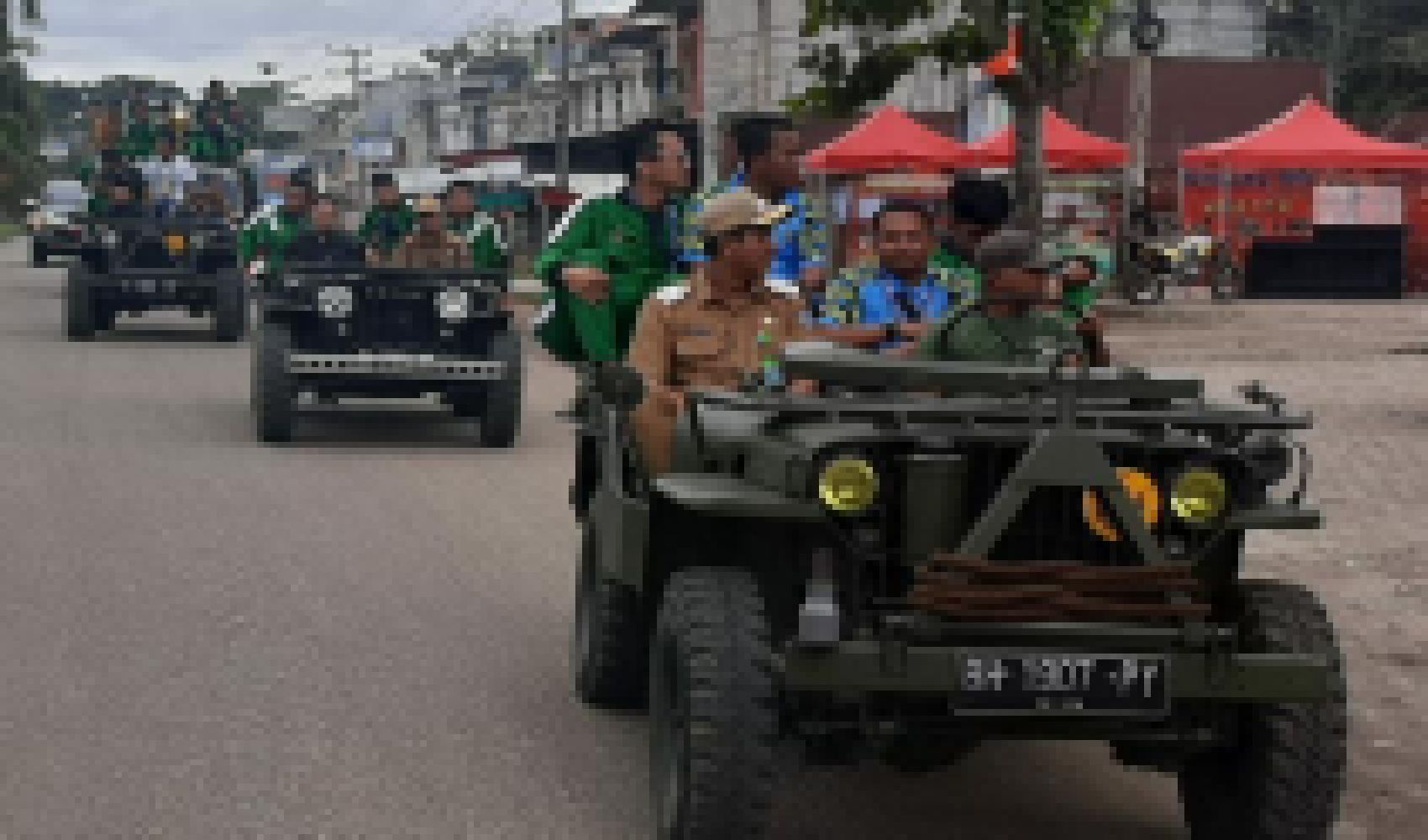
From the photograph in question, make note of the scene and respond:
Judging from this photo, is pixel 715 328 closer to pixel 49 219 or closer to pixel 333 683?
pixel 333 683

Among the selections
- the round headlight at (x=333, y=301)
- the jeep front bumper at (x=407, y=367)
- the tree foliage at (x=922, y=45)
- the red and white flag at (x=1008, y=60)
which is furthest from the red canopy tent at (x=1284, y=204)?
the jeep front bumper at (x=407, y=367)

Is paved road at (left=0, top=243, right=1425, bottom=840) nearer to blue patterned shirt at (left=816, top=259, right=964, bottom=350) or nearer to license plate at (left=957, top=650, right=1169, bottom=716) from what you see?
license plate at (left=957, top=650, right=1169, bottom=716)

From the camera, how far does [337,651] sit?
9273 mm

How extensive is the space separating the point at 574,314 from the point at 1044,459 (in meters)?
3.99

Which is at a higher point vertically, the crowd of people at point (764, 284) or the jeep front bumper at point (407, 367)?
the crowd of people at point (764, 284)

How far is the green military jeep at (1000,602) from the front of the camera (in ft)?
19.4

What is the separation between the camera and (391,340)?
17.5 meters

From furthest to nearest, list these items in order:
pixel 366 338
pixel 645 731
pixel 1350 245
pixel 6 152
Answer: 1. pixel 6 152
2. pixel 1350 245
3. pixel 366 338
4. pixel 645 731

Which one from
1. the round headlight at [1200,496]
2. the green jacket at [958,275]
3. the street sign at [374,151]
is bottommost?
the round headlight at [1200,496]

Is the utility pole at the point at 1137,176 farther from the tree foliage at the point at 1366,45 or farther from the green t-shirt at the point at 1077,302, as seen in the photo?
the tree foliage at the point at 1366,45

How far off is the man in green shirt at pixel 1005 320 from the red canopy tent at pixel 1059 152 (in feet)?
83.1

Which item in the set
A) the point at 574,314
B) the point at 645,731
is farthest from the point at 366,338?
the point at 645,731

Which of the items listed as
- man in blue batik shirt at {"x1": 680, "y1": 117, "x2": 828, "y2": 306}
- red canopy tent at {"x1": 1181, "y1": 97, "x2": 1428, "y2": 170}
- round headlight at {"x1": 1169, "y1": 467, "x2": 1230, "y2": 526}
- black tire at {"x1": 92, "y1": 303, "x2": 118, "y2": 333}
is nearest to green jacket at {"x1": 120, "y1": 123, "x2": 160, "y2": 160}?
black tire at {"x1": 92, "y1": 303, "x2": 118, "y2": 333}

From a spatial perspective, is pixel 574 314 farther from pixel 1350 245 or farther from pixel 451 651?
pixel 1350 245
